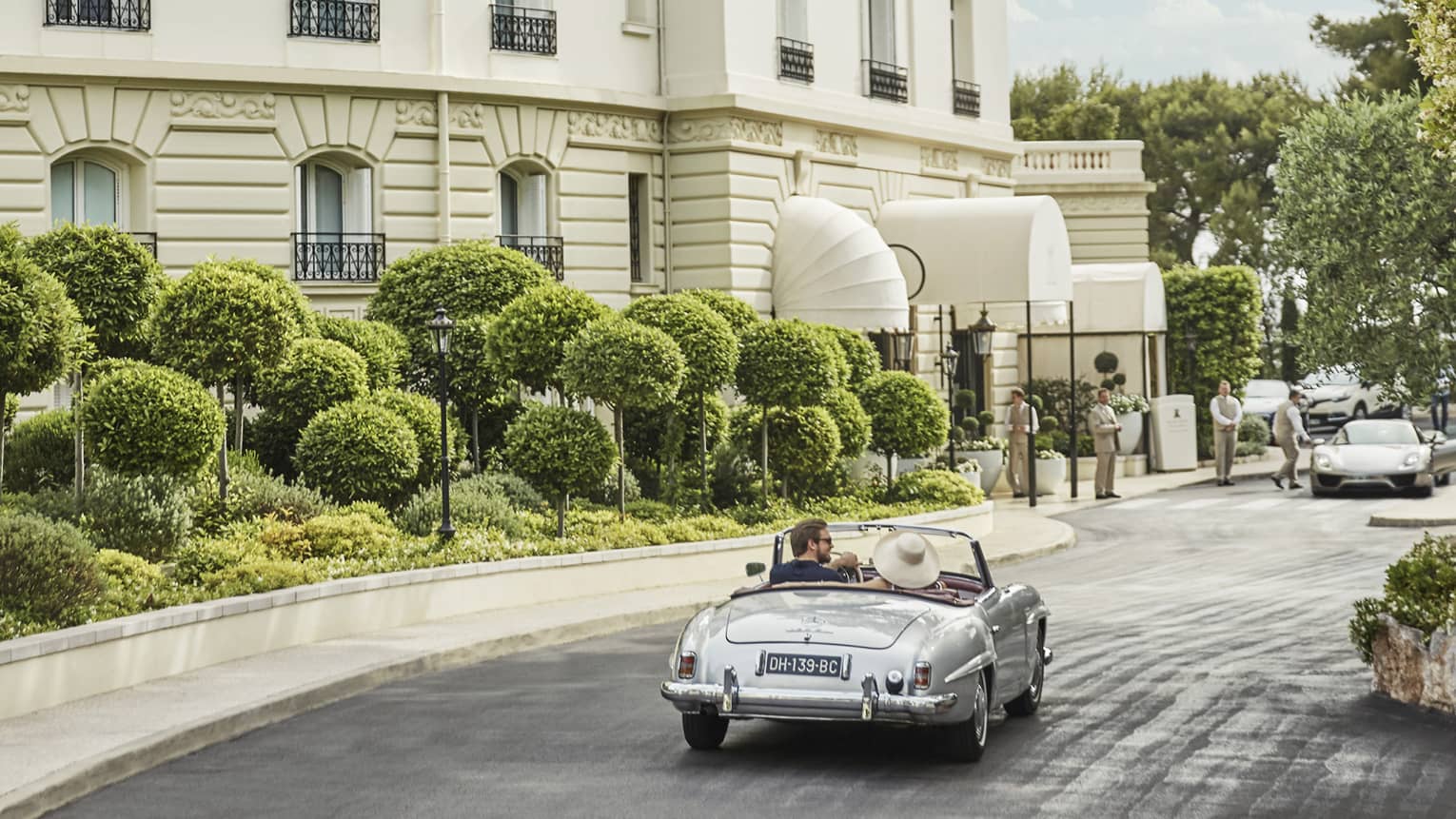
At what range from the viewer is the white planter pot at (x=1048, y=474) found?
36062 millimetres

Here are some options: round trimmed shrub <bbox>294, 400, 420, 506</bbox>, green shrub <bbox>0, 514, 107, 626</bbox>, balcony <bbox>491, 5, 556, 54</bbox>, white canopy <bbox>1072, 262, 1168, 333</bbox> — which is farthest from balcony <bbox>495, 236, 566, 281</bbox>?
green shrub <bbox>0, 514, 107, 626</bbox>

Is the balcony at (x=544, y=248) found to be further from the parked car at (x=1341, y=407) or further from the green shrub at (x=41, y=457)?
the parked car at (x=1341, y=407)

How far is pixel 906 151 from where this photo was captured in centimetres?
3703

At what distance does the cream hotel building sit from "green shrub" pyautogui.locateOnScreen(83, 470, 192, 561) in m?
11.1

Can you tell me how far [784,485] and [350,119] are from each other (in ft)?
29.3

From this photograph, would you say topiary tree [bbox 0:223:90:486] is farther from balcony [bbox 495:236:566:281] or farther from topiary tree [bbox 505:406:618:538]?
balcony [bbox 495:236:566:281]

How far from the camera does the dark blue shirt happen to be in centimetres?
1188

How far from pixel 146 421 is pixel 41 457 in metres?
3.89

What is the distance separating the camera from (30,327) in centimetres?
1535

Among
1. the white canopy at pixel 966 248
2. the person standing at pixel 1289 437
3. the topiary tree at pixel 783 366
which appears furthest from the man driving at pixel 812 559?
the person standing at pixel 1289 437

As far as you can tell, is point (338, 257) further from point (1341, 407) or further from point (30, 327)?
point (1341, 407)

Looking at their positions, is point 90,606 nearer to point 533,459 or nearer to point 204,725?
point 204,725

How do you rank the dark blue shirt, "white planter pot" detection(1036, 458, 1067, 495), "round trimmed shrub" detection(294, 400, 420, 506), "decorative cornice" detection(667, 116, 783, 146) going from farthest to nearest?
"white planter pot" detection(1036, 458, 1067, 495), "decorative cornice" detection(667, 116, 783, 146), "round trimmed shrub" detection(294, 400, 420, 506), the dark blue shirt

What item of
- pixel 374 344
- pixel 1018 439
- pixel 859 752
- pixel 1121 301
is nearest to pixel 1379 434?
pixel 1018 439
